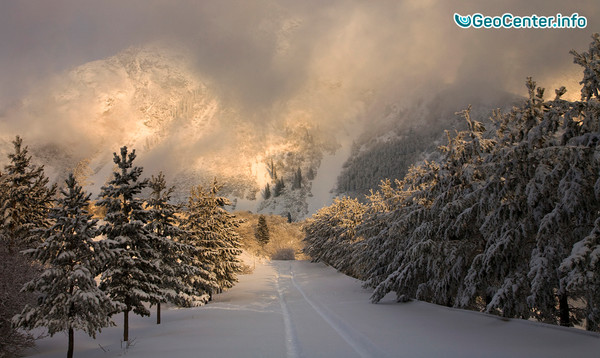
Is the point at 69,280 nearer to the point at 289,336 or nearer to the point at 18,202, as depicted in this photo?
the point at 289,336

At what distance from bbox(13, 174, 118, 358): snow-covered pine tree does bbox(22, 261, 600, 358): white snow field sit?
1.73 metres

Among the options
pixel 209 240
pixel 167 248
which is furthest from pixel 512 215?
pixel 209 240

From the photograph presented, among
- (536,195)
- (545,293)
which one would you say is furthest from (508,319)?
(536,195)

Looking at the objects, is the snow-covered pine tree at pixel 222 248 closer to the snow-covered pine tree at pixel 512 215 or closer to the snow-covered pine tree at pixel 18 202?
the snow-covered pine tree at pixel 18 202

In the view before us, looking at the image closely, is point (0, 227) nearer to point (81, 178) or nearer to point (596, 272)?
point (81, 178)

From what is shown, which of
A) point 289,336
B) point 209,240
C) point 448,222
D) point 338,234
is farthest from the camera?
point 338,234

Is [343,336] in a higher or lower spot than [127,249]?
lower

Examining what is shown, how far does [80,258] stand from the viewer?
11914 mm

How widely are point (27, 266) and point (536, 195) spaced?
19284 millimetres

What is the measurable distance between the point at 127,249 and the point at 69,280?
3.67 metres

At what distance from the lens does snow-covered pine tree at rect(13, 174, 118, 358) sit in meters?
10.9

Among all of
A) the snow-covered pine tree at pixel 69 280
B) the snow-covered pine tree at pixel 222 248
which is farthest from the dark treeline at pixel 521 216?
the snow-covered pine tree at pixel 222 248

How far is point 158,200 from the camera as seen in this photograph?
743 inches

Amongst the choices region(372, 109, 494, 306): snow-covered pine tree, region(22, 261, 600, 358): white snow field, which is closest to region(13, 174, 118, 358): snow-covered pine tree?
region(22, 261, 600, 358): white snow field
